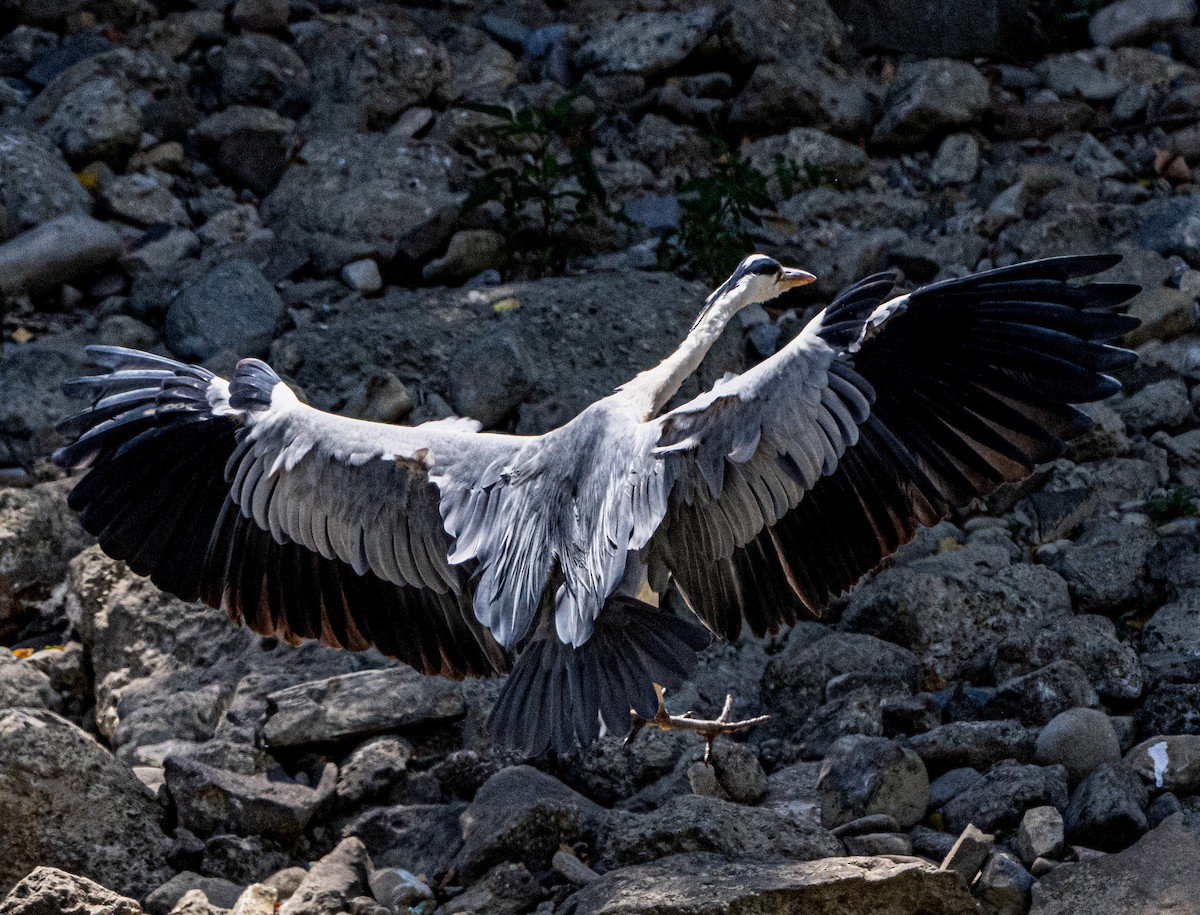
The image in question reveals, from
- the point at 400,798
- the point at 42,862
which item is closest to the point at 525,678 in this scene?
the point at 400,798

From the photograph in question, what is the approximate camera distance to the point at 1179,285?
247 inches

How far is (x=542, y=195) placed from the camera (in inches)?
257

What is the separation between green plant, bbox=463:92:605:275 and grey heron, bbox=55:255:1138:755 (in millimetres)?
2327

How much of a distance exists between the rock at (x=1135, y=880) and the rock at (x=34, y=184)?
5.48m

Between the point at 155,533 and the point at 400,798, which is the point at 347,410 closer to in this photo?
the point at 155,533

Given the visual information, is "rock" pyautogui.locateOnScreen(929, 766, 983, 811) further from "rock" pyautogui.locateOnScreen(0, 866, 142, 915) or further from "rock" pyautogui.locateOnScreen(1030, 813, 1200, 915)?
"rock" pyautogui.locateOnScreen(0, 866, 142, 915)

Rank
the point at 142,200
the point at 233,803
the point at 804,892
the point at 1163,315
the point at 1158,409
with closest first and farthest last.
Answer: the point at 804,892 < the point at 233,803 < the point at 1158,409 < the point at 1163,315 < the point at 142,200

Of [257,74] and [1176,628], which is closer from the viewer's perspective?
[1176,628]

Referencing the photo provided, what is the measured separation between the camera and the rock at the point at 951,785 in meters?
3.96

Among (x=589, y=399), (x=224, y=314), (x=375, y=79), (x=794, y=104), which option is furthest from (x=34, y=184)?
(x=794, y=104)

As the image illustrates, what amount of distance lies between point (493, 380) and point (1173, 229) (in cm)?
312

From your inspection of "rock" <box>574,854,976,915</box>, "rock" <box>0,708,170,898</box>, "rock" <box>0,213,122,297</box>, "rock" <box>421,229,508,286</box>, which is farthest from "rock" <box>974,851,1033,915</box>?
"rock" <box>0,213,122,297</box>

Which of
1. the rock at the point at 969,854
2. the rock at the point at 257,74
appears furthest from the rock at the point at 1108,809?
the rock at the point at 257,74

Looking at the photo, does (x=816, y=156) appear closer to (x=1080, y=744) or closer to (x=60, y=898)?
(x=1080, y=744)
